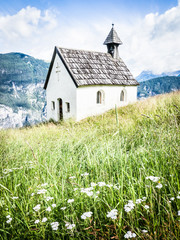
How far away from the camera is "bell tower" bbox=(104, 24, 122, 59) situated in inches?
893

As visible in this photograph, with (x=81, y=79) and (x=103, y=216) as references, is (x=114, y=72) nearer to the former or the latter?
(x=81, y=79)

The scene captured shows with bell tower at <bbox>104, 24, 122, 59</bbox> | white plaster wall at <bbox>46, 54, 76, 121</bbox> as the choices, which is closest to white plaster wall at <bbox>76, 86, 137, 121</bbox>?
white plaster wall at <bbox>46, 54, 76, 121</bbox>

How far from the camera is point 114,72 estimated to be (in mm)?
20547

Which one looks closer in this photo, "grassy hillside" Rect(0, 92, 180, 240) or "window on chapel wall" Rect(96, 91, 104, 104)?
"grassy hillside" Rect(0, 92, 180, 240)

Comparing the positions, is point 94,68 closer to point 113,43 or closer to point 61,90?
point 61,90

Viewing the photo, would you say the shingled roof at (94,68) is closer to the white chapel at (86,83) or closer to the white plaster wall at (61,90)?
the white chapel at (86,83)

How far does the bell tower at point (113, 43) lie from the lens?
74.4ft

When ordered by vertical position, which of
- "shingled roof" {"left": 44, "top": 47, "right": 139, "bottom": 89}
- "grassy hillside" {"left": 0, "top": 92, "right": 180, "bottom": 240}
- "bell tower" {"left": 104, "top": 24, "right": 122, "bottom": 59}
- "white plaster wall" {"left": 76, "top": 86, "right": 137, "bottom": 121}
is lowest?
"grassy hillside" {"left": 0, "top": 92, "right": 180, "bottom": 240}

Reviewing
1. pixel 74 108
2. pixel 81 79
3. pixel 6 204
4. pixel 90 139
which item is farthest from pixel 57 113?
pixel 6 204

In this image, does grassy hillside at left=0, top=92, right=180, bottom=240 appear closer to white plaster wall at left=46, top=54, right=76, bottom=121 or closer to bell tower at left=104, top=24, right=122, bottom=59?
white plaster wall at left=46, top=54, right=76, bottom=121

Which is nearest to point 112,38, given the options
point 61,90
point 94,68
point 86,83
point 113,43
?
point 113,43

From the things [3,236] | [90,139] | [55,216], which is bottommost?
[3,236]

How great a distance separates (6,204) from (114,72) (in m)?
19.8

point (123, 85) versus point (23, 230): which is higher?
point (123, 85)
